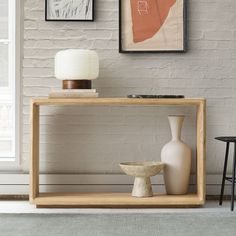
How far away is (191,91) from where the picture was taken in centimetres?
420

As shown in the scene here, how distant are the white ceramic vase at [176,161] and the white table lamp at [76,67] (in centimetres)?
58

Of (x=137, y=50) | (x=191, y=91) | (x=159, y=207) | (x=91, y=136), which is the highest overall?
(x=137, y=50)

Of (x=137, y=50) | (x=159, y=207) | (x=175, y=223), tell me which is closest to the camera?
(x=175, y=223)

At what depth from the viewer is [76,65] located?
3893 millimetres

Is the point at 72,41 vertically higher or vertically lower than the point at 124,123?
higher

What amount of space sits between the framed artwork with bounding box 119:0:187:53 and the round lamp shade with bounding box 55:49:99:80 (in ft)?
1.08

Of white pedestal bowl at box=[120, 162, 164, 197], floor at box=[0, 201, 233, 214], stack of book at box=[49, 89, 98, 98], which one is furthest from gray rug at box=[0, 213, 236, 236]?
stack of book at box=[49, 89, 98, 98]

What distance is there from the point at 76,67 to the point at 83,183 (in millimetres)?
803

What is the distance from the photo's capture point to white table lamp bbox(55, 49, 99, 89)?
3.89 m

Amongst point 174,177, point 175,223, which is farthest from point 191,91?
point 175,223

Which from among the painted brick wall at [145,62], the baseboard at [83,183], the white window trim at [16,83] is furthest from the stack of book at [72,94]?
the baseboard at [83,183]

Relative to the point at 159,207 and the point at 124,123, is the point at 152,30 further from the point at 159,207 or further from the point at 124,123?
the point at 159,207

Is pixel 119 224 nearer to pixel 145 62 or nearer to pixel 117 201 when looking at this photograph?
pixel 117 201

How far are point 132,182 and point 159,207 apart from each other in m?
0.39
